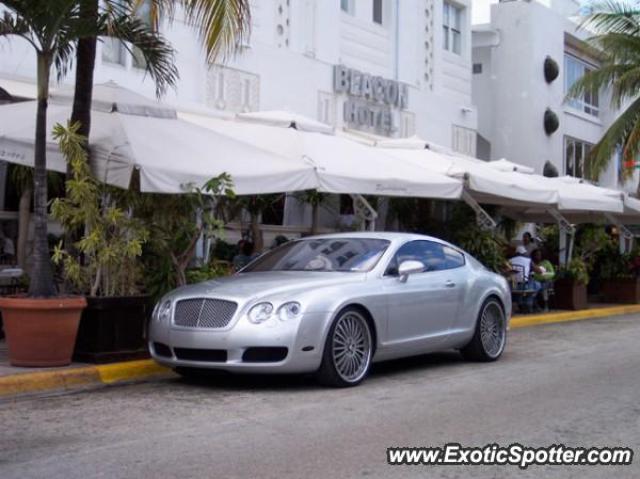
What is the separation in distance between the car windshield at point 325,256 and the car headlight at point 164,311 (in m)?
1.28

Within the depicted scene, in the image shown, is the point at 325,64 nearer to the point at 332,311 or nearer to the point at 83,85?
the point at 83,85

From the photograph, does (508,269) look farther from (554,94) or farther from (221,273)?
(554,94)

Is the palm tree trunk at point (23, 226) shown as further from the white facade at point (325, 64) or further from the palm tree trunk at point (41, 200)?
the palm tree trunk at point (41, 200)

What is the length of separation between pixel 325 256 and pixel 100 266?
7.73 ft

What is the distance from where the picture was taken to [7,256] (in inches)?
511

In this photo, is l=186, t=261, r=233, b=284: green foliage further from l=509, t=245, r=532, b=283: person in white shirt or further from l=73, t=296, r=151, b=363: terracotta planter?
l=509, t=245, r=532, b=283: person in white shirt

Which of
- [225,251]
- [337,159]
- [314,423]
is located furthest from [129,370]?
[225,251]

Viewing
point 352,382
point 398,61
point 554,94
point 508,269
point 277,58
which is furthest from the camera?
point 554,94

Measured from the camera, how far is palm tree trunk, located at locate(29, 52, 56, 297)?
9.26 metres

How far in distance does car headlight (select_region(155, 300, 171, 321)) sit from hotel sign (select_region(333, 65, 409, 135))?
11.7 m

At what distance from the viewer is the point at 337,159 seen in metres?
13.0

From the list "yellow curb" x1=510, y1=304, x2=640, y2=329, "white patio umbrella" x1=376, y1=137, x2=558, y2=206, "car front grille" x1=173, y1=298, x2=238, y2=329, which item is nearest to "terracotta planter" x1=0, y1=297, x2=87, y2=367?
"car front grille" x1=173, y1=298, x2=238, y2=329

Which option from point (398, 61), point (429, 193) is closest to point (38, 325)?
point (429, 193)

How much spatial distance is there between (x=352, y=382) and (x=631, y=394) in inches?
105
